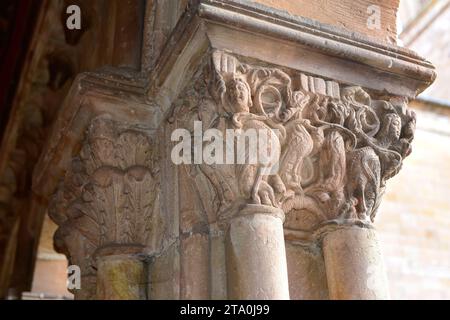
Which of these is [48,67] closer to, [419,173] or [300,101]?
[300,101]

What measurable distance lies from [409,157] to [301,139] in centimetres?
557

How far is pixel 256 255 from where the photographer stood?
1695 mm

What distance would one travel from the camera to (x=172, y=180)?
6.75 feet

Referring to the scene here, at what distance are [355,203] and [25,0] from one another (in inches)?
111

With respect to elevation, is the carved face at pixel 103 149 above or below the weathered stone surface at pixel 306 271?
above

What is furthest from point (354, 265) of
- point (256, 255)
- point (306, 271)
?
point (256, 255)

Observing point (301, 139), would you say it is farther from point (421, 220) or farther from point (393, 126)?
point (421, 220)

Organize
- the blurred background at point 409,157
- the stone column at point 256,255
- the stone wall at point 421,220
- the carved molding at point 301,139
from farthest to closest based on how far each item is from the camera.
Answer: the stone wall at point 421,220, the blurred background at point 409,157, the carved molding at point 301,139, the stone column at point 256,255

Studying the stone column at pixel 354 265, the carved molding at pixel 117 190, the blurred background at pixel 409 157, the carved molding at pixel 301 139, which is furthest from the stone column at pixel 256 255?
→ the blurred background at pixel 409 157

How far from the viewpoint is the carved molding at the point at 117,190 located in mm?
2133

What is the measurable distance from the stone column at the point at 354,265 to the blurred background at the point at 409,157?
0.88 metres

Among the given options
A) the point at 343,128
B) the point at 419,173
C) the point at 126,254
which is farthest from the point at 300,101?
the point at 419,173

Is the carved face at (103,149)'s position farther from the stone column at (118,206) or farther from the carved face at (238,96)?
the carved face at (238,96)

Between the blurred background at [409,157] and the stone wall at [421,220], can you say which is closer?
the blurred background at [409,157]
